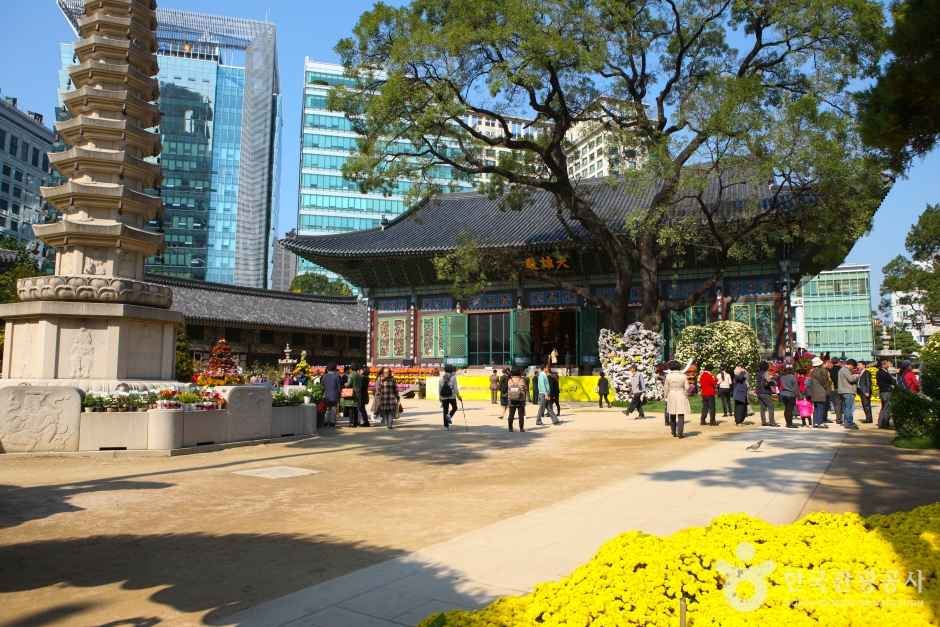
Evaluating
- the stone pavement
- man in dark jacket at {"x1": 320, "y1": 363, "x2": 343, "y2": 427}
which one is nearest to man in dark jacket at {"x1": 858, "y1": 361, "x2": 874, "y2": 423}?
the stone pavement

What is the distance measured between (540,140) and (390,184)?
5.53 metres

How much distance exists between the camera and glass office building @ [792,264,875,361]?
176 ft

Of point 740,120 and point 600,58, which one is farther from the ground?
point 600,58

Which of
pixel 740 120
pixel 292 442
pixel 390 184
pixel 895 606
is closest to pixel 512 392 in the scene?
pixel 292 442

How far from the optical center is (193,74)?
3066 inches

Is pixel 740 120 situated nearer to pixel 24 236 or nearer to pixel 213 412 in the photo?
pixel 213 412

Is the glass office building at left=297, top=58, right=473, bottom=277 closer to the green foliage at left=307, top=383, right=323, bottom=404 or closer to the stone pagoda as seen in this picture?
the green foliage at left=307, top=383, right=323, bottom=404

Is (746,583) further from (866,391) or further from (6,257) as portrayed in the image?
(6,257)

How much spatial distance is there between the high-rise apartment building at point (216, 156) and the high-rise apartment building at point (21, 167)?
11155mm

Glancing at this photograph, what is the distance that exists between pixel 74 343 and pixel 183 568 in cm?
815

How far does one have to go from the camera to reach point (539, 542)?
450cm

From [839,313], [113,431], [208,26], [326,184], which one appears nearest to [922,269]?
[839,313]

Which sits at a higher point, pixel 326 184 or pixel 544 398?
pixel 326 184

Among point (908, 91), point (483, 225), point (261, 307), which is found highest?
point (483, 225)
